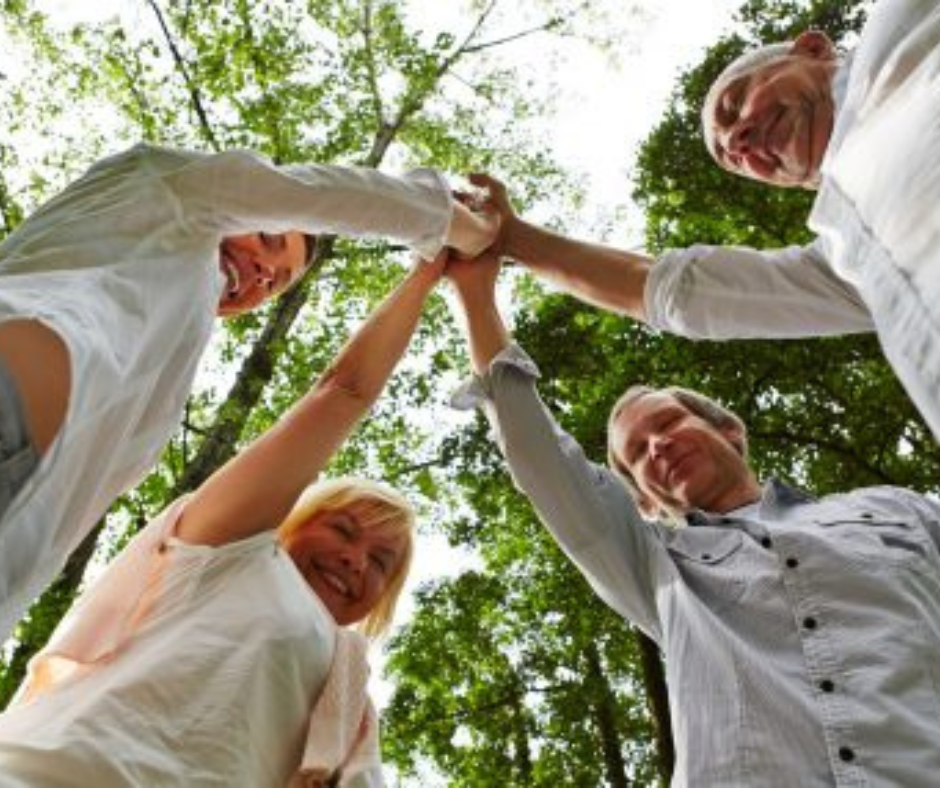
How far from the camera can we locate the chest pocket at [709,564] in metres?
2.50

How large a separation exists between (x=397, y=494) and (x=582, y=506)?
717 mm

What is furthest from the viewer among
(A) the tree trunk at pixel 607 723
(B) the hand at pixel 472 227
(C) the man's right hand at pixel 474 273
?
(A) the tree trunk at pixel 607 723

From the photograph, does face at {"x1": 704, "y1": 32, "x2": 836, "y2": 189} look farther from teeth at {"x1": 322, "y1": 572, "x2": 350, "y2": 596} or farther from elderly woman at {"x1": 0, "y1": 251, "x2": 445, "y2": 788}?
teeth at {"x1": 322, "y1": 572, "x2": 350, "y2": 596}

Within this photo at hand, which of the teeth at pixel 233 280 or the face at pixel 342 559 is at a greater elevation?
the teeth at pixel 233 280

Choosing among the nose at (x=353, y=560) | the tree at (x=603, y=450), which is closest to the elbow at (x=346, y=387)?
the nose at (x=353, y=560)

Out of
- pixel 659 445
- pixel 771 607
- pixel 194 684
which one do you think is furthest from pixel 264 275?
pixel 771 607

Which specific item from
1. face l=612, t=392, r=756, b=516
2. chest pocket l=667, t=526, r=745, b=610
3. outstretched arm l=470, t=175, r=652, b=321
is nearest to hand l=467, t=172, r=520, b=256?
outstretched arm l=470, t=175, r=652, b=321

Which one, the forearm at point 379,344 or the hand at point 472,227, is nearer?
the forearm at point 379,344

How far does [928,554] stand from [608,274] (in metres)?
1.52

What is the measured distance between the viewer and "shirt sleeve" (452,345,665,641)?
284 cm

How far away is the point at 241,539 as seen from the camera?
2.70 metres

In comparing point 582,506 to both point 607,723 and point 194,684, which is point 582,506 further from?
point 607,723

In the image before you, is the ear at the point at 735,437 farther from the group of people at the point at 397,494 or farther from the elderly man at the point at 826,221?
the elderly man at the point at 826,221

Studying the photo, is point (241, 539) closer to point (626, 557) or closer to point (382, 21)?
point (626, 557)
